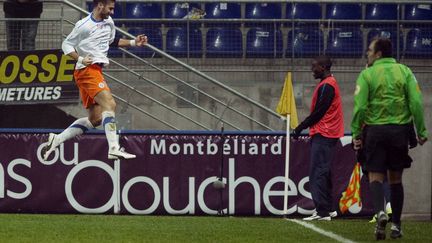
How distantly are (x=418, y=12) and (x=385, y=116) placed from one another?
9942 millimetres

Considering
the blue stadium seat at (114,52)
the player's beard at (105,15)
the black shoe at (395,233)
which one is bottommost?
the black shoe at (395,233)

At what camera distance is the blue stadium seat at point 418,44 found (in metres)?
18.3

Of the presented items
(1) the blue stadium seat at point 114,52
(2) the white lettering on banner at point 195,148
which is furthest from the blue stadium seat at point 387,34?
(2) the white lettering on banner at point 195,148

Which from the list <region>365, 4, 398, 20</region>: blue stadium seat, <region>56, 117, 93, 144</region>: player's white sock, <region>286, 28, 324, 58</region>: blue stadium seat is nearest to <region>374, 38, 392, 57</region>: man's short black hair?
<region>56, 117, 93, 144</region>: player's white sock

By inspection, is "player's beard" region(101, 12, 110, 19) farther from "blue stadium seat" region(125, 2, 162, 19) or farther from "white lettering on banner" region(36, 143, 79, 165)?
"blue stadium seat" region(125, 2, 162, 19)

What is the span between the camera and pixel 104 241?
9.92 metres

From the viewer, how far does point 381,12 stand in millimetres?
19844

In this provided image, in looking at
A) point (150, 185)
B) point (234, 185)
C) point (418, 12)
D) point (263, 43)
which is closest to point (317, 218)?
point (234, 185)

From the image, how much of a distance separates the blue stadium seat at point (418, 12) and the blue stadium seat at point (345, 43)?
162cm

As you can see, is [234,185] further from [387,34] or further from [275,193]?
[387,34]

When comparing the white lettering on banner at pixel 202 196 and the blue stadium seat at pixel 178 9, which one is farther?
the blue stadium seat at pixel 178 9

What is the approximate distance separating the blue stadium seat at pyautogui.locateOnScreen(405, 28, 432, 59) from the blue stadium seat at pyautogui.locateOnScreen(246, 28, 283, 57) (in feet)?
6.61

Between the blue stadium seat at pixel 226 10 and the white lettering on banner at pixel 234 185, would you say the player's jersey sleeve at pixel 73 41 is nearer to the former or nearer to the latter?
the white lettering on banner at pixel 234 185

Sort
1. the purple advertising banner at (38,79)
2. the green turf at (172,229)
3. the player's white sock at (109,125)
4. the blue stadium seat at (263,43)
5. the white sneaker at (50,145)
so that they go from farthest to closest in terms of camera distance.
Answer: the blue stadium seat at (263,43)
the purple advertising banner at (38,79)
the white sneaker at (50,145)
the player's white sock at (109,125)
the green turf at (172,229)
